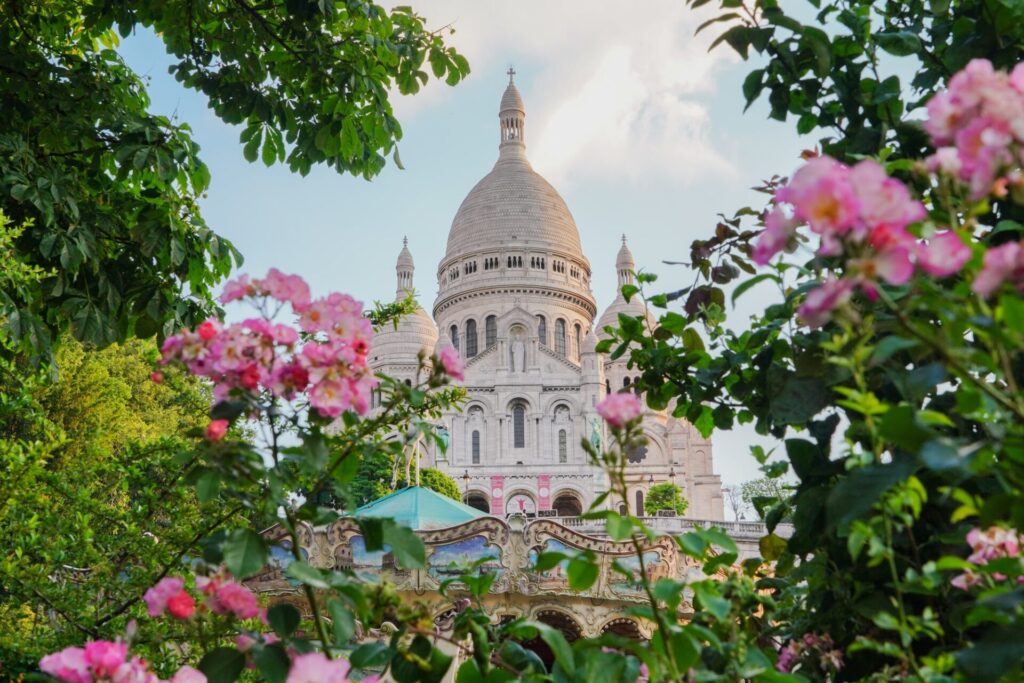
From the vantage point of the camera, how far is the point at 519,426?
53031 mm

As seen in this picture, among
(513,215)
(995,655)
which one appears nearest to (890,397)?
(995,655)

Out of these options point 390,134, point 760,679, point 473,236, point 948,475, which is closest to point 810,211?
point 948,475

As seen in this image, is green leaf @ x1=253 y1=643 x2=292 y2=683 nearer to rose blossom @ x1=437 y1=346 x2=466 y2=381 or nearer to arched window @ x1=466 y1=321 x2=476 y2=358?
rose blossom @ x1=437 y1=346 x2=466 y2=381

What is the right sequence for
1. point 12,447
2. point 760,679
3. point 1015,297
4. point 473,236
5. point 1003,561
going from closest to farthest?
point 1015,297 < point 1003,561 < point 760,679 < point 12,447 < point 473,236

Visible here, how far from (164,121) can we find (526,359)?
4918cm

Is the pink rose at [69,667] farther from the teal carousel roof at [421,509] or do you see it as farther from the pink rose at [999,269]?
the teal carousel roof at [421,509]

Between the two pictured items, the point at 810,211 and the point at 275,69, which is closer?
the point at 810,211

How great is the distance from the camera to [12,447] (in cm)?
573

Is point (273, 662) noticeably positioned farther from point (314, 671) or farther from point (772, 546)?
point (772, 546)

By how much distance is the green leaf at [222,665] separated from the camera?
6.33ft

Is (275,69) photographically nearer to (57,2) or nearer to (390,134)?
(390,134)

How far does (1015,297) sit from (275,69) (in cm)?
575

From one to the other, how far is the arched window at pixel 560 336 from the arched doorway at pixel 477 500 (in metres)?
11.8

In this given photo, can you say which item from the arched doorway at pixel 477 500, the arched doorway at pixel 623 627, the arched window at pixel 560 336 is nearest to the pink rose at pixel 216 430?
the arched doorway at pixel 623 627
